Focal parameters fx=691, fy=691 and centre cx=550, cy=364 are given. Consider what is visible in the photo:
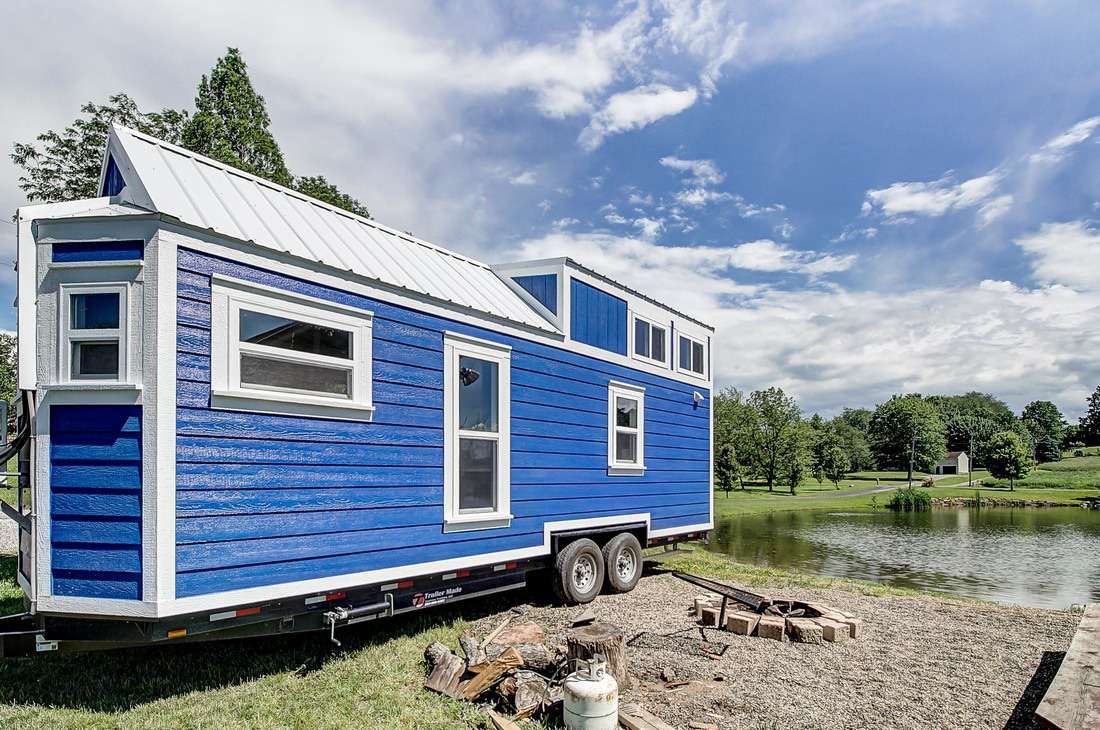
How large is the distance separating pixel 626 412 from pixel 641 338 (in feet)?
3.86

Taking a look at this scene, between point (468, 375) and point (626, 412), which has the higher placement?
point (468, 375)

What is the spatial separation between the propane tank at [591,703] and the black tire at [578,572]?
333 centimetres

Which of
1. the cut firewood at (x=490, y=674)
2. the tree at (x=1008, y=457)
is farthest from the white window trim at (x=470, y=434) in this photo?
the tree at (x=1008, y=457)

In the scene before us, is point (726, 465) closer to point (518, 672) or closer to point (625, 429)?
point (625, 429)

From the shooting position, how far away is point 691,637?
677 cm

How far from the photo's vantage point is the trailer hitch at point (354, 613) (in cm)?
508

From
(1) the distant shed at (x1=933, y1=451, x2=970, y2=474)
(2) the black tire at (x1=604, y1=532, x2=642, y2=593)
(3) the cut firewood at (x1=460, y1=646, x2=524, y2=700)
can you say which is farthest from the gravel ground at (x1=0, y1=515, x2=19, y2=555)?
(1) the distant shed at (x1=933, y1=451, x2=970, y2=474)

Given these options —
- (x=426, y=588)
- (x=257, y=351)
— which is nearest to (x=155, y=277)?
(x=257, y=351)

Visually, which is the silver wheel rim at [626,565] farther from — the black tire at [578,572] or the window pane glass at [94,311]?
the window pane glass at [94,311]

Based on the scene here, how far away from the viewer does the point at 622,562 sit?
29.4 ft

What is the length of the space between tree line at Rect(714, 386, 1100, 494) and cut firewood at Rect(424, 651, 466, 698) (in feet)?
123

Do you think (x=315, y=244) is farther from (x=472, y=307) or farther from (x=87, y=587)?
(x=87, y=587)

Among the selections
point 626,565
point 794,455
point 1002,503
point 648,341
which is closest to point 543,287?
point 648,341

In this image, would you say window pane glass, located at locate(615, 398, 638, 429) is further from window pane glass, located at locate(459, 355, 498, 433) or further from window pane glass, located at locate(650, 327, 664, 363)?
window pane glass, located at locate(459, 355, 498, 433)
